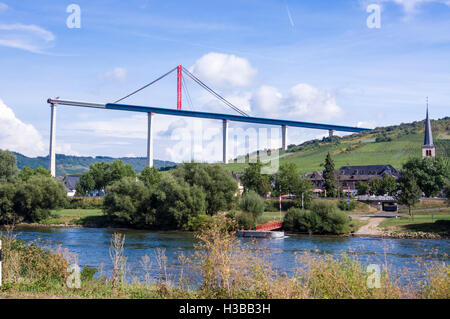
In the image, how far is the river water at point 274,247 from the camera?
18.0 metres

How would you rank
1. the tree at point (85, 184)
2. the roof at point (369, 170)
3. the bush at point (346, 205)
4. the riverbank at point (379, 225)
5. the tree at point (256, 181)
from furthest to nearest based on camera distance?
the roof at point (369, 170)
the tree at point (85, 184)
the tree at point (256, 181)
the bush at point (346, 205)
the riverbank at point (379, 225)

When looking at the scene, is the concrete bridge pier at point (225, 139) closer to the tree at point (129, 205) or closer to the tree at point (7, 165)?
the tree at point (7, 165)

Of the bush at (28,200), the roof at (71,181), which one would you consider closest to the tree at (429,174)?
the bush at (28,200)

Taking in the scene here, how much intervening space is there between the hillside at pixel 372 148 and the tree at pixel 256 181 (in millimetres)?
21859

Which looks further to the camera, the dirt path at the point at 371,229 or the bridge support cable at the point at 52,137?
the bridge support cable at the point at 52,137

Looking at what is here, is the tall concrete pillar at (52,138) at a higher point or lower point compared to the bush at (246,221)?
higher

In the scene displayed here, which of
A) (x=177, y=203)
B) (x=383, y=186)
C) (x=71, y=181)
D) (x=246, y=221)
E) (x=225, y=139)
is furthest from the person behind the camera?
(x=71, y=181)

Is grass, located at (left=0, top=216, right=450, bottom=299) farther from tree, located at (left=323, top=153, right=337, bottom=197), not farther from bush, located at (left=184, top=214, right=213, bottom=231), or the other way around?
tree, located at (left=323, top=153, right=337, bottom=197)

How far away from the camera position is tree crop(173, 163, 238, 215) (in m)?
36.5

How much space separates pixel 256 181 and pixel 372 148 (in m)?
41.1

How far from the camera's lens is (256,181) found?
54438 mm

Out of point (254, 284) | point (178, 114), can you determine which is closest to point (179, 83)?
point (178, 114)

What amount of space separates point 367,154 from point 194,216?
185 feet

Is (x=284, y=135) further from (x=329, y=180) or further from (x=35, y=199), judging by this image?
(x=35, y=199)
